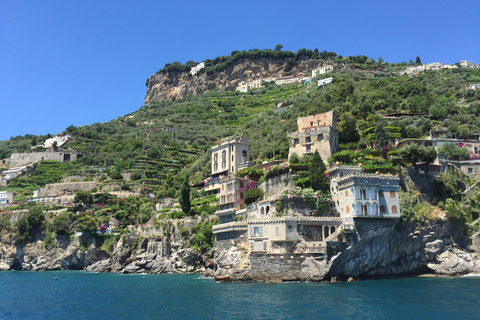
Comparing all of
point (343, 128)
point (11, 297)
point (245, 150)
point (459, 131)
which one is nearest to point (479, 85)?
point (459, 131)

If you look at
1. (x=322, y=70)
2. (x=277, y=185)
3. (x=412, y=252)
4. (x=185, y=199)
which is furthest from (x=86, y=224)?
(x=322, y=70)

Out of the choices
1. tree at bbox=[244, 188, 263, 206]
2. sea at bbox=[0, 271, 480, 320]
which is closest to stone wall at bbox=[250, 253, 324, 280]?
sea at bbox=[0, 271, 480, 320]

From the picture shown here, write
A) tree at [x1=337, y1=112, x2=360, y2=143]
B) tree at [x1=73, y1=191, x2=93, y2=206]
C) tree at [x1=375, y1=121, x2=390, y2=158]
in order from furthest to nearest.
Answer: tree at [x1=73, y1=191, x2=93, y2=206] < tree at [x1=337, y1=112, x2=360, y2=143] < tree at [x1=375, y1=121, x2=390, y2=158]

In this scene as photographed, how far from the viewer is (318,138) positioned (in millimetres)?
69500

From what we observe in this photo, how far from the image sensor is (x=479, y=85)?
110 meters

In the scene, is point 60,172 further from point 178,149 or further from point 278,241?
point 278,241

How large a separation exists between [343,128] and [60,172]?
78576mm

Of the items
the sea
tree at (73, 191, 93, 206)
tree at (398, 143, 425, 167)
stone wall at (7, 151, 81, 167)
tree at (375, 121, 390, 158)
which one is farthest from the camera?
stone wall at (7, 151, 81, 167)

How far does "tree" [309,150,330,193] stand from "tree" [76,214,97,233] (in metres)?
46.4

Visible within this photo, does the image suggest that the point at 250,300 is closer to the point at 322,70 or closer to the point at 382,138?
the point at 382,138

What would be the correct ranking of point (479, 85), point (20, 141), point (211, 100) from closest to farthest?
1. point (479, 85)
2. point (20, 141)
3. point (211, 100)

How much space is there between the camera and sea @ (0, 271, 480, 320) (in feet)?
118

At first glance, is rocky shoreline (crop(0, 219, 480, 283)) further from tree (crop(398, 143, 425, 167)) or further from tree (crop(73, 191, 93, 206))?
tree (crop(73, 191, 93, 206))

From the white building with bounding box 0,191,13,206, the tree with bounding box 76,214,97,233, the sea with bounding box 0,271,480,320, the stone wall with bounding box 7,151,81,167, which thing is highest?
the stone wall with bounding box 7,151,81,167
